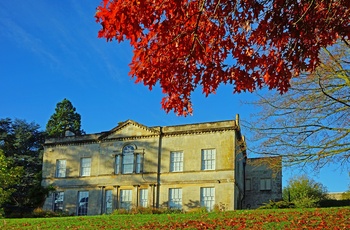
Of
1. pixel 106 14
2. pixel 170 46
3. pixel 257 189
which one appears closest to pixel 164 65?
pixel 170 46

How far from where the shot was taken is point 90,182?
37.7m

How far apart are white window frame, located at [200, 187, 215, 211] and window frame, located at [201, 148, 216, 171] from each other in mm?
1555

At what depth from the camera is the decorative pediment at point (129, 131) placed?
1446 inches

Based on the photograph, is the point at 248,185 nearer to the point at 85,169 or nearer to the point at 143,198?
the point at 143,198

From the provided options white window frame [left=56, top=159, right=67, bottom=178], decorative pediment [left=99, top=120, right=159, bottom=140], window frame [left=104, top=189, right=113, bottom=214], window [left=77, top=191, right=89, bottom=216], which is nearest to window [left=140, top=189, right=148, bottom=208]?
window frame [left=104, top=189, right=113, bottom=214]

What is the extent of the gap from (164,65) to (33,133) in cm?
5066

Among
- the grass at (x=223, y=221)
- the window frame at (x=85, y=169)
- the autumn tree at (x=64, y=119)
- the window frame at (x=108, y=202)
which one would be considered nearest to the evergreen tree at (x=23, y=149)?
the autumn tree at (x=64, y=119)

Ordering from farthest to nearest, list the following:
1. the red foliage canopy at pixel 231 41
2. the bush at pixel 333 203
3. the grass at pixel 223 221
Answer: the bush at pixel 333 203, the grass at pixel 223 221, the red foliage canopy at pixel 231 41

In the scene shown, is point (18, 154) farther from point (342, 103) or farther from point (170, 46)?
point (170, 46)

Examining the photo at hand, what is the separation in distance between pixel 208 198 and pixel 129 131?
877 cm

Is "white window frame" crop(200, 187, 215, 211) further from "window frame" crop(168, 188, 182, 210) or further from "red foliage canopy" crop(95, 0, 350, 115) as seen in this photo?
"red foliage canopy" crop(95, 0, 350, 115)

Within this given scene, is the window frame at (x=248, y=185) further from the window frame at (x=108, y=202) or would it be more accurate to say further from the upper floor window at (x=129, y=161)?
the window frame at (x=108, y=202)

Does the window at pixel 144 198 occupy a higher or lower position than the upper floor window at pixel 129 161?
lower

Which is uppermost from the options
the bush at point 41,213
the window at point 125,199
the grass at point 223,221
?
the window at point 125,199
